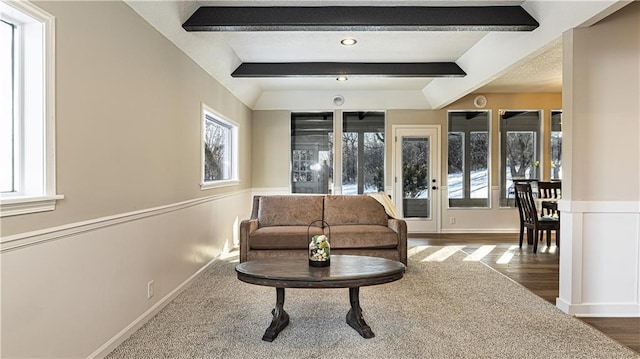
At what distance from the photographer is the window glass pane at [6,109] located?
6.14 feet

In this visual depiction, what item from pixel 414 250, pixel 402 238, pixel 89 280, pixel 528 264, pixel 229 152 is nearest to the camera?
pixel 89 280

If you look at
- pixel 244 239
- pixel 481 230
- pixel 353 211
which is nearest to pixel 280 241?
pixel 244 239

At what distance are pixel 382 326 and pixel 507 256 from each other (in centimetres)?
316

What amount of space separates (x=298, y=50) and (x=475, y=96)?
3943 millimetres

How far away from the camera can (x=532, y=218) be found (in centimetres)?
564

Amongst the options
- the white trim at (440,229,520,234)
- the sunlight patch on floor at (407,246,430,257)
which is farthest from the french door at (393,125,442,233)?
the sunlight patch on floor at (407,246,430,257)

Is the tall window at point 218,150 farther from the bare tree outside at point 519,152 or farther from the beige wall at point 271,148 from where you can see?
the bare tree outside at point 519,152

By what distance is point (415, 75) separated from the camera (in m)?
5.32

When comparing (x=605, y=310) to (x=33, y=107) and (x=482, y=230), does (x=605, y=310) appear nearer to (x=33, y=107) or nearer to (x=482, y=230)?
(x=33, y=107)

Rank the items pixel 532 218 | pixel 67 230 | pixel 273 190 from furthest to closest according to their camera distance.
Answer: pixel 273 190 → pixel 532 218 → pixel 67 230

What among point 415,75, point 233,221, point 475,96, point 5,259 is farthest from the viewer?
point 475,96

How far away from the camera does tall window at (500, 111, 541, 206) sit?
289 inches

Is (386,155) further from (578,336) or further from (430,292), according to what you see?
(578,336)

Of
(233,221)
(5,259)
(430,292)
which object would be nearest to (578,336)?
(430,292)
